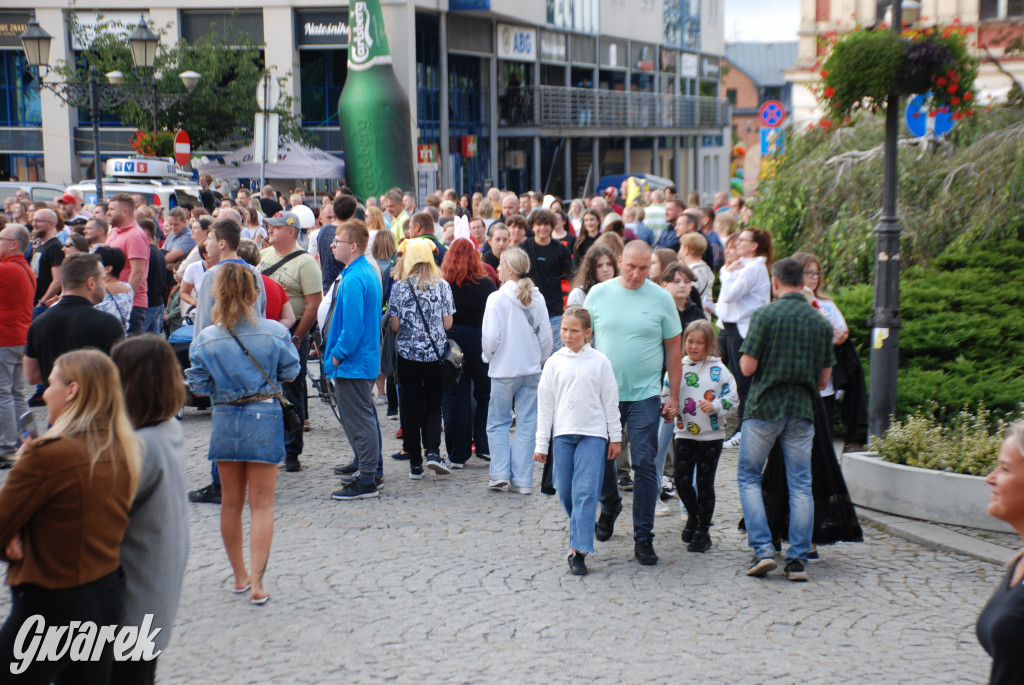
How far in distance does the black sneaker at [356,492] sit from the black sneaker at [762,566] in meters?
2.96

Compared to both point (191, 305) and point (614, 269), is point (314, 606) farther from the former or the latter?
point (191, 305)

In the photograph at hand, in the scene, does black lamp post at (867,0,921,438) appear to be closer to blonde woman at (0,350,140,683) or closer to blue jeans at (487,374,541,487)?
blue jeans at (487,374,541,487)

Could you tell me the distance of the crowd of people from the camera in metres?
3.60

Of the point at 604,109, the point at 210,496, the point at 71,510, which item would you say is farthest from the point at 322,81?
the point at 71,510

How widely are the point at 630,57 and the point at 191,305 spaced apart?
47.7m

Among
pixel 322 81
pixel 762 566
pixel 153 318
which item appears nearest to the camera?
pixel 762 566

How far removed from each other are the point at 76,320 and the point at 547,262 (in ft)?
15.8

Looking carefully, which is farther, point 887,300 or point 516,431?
point 516,431

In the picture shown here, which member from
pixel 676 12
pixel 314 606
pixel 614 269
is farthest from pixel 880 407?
pixel 676 12

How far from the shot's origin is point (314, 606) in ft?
18.9

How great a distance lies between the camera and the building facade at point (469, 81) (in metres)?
33.1

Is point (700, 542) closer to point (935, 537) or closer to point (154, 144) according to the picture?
point (935, 537)

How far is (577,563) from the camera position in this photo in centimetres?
625

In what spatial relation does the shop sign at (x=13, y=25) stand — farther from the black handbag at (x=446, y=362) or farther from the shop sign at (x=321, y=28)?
the black handbag at (x=446, y=362)
